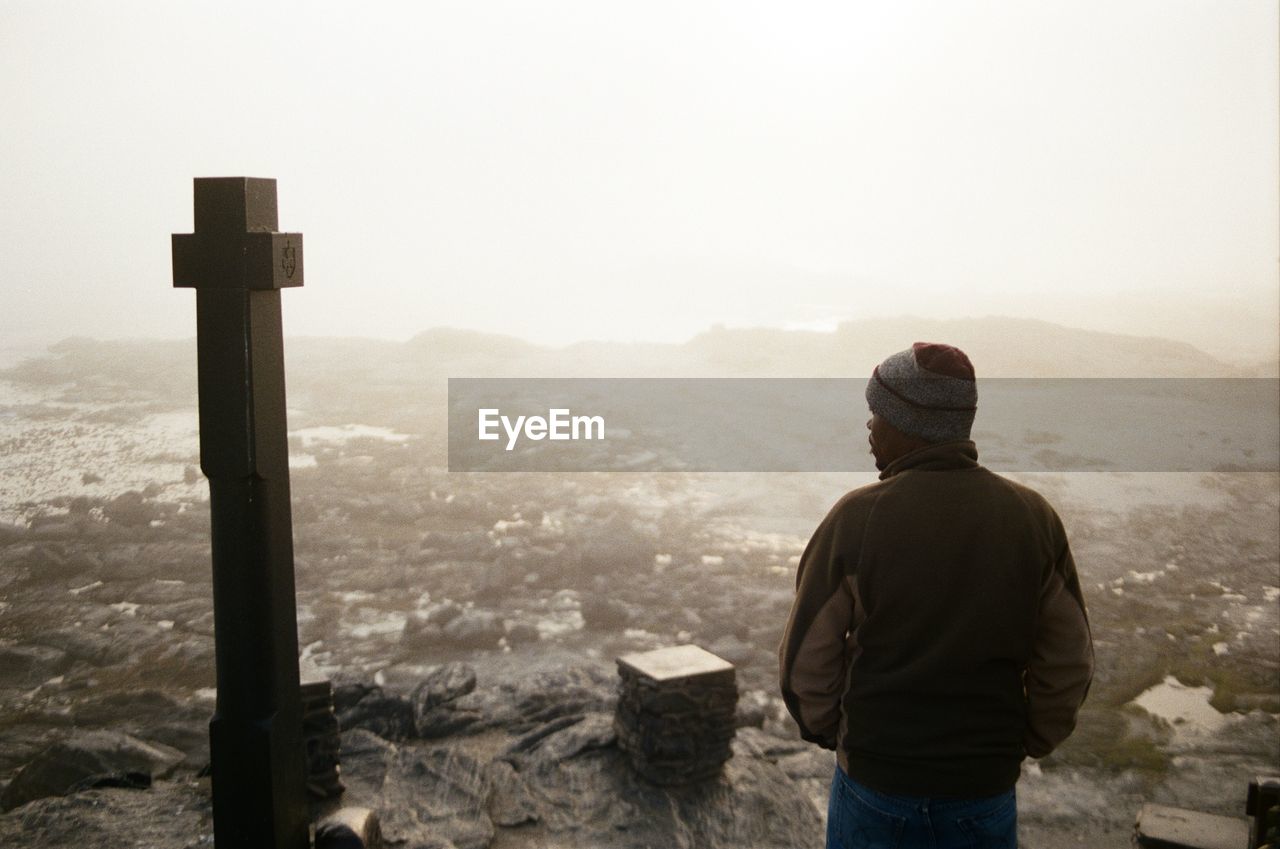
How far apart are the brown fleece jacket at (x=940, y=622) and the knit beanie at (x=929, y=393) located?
0.05 meters

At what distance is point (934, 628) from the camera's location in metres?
2.15

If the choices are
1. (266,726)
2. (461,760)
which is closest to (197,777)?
(461,760)

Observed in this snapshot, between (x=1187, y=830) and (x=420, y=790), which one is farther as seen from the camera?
(x=420, y=790)

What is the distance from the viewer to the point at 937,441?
2.24 m

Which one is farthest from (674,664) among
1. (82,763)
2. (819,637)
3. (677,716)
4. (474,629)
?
(819,637)

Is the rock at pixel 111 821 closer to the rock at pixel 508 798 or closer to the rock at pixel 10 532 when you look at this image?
the rock at pixel 508 798

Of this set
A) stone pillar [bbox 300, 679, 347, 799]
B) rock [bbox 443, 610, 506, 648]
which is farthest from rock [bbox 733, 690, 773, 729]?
stone pillar [bbox 300, 679, 347, 799]

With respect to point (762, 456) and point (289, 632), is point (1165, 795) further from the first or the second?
point (762, 456)

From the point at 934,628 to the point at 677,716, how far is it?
3.59 metres

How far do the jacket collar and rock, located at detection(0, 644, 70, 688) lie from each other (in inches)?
276

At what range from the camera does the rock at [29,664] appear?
7.23m

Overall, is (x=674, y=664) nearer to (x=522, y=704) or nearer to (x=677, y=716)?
(x=677, y=716)

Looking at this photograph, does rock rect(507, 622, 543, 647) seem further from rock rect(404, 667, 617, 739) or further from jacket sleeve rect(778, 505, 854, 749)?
jacket sleeve rect(778, 505, 854, 749)

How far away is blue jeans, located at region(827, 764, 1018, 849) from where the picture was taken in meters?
2.17
